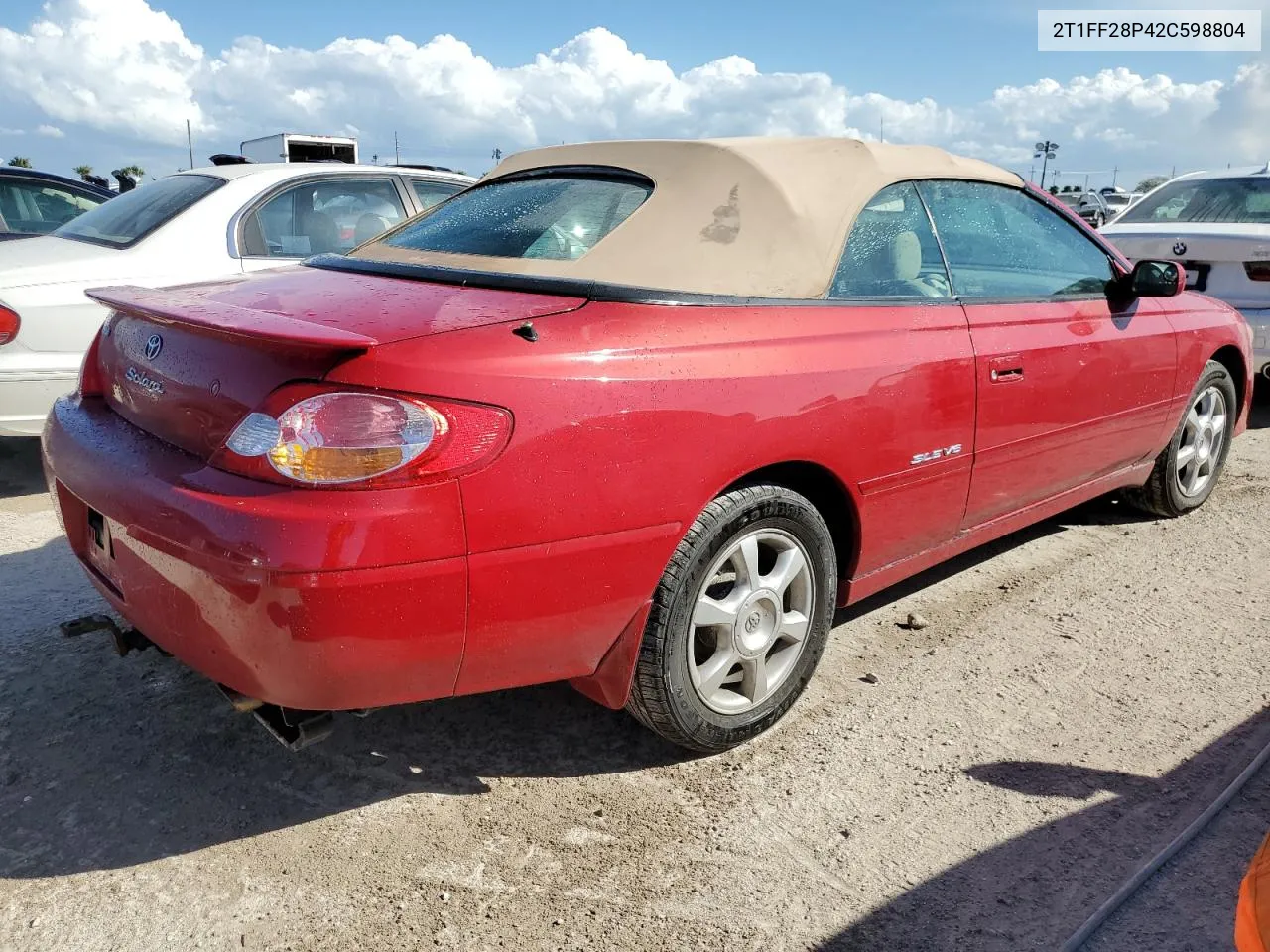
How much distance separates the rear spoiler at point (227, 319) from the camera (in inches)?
77.0

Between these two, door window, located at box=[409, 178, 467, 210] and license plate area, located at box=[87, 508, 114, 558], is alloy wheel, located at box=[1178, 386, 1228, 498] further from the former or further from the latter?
license plate area, located at box=[87, 508, 114, 558]

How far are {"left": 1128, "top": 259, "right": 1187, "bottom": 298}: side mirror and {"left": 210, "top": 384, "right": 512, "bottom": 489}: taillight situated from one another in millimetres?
2808

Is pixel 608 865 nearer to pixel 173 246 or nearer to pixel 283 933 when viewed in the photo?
pixel 283 933

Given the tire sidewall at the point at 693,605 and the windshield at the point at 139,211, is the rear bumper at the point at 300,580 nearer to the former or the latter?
the tire sidewall at the point at 693,605

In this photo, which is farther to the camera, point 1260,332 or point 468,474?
point 1260,332

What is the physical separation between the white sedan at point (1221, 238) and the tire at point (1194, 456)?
1620 millimetres

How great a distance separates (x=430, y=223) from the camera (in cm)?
316

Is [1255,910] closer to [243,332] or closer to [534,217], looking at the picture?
[243,332]

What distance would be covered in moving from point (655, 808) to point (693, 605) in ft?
1.64

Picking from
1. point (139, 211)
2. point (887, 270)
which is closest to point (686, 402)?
point (887, 270)

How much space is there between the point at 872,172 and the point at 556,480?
59.6 inches

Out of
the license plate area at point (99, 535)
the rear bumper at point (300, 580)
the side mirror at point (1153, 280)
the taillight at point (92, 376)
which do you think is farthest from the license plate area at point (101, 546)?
the side mirror at point (1153, 280)

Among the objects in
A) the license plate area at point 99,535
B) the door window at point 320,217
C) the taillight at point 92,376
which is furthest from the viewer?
the door window at point 320,217

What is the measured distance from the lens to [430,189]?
5934 millimetres
